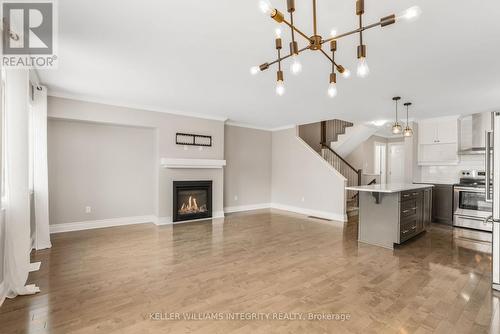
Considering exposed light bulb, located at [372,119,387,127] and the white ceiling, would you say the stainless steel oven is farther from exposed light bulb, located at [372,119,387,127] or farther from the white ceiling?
exposed light bulb, located at [372,119,387,127]

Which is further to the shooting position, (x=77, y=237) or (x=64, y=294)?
(x=77, y=237)

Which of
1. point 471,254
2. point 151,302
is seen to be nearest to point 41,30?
point 151,302

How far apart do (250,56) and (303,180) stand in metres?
4.70

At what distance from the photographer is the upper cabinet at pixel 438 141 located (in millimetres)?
5676

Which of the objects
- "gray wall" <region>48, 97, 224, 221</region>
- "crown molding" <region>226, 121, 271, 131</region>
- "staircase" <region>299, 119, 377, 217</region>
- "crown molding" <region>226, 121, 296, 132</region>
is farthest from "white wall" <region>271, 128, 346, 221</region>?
"gray wall" <region>48, 97, 224, 221</region>

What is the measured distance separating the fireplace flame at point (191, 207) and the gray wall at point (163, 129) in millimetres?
293

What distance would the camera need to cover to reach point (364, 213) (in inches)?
168

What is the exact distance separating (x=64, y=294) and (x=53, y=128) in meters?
3.54

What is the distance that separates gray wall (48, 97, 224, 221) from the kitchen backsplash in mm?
5240

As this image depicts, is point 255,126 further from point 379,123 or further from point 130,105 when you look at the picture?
point 130,105

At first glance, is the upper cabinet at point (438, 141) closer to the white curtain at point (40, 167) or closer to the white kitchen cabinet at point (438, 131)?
the white kitchen cabinet at point (438, 131)

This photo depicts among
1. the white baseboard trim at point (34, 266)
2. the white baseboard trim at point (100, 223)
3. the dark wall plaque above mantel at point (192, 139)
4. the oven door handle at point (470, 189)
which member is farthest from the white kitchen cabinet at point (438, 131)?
the white baseboard trim at point (34, 266)

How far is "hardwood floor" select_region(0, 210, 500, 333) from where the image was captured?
6.65 feet

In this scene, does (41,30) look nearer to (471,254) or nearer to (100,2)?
(100,2)
